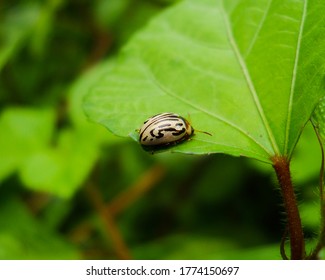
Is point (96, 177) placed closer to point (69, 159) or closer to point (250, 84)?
point (69, 159)

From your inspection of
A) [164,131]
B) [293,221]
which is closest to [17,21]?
[164,131]

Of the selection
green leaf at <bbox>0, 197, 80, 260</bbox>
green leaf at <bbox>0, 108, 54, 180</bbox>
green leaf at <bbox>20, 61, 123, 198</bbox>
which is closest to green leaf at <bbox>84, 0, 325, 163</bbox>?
green leaf at <bbox>20, 61, 123, 198</bbox>

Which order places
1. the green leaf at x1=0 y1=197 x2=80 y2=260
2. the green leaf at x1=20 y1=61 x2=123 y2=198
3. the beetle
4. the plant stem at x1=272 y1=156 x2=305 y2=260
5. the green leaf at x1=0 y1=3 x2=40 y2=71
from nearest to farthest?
the plant stem at x1=272 y1=156 x2=305 y2=260
the beetle
the green leaf at x1=20 y1=61 x2=123 y2=198
the green leaf at x1=0 y1=197 x2=80 y2=260
the green leaf at x1=0 y1=3 x2=40 y2=71

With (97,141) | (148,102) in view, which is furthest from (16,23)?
(148,102)

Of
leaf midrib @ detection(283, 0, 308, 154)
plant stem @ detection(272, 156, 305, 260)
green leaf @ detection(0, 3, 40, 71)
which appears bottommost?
plant stem @ detection(272, 156, 305, 260)

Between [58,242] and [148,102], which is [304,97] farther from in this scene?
[58,242]

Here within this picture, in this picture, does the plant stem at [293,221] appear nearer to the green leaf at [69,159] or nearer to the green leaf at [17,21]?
the green leaf at [69,159]

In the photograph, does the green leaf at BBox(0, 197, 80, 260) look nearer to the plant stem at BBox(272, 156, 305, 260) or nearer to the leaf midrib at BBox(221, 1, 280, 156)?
the leaf midrib at BBox(221, 1, 280, 156)
